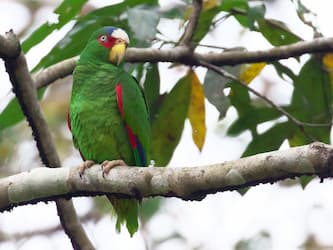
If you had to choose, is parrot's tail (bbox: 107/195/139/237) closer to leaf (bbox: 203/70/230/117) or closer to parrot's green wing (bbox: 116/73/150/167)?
parrot's green wing (bbox: 116/73/150/167)

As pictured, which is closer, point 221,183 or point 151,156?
point 221,183

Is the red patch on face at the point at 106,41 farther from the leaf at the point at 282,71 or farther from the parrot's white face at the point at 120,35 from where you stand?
the leaf at the point at 282,71

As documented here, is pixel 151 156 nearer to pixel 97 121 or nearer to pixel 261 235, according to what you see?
pixel 97 121

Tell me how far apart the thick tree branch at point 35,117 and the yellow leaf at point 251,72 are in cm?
118

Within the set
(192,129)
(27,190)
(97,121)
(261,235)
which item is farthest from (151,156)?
(261,235)

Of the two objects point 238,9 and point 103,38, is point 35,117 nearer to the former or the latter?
point 103,38

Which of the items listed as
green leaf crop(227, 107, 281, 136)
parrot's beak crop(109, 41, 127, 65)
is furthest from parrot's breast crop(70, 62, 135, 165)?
green leaf crop(227, 107, 281, 136)

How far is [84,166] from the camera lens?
2.92 meters

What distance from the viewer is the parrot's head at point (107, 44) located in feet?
12.3

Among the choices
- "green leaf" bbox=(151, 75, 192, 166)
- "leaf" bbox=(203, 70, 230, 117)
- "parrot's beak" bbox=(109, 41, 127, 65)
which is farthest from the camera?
"green leaf" bbox=(151, 75, 192, 166)

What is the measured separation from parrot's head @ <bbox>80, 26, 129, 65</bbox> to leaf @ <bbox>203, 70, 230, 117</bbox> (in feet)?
1.46

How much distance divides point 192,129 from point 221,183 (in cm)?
177

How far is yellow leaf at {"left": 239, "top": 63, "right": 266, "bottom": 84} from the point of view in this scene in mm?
4043

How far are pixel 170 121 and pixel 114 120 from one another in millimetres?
578
